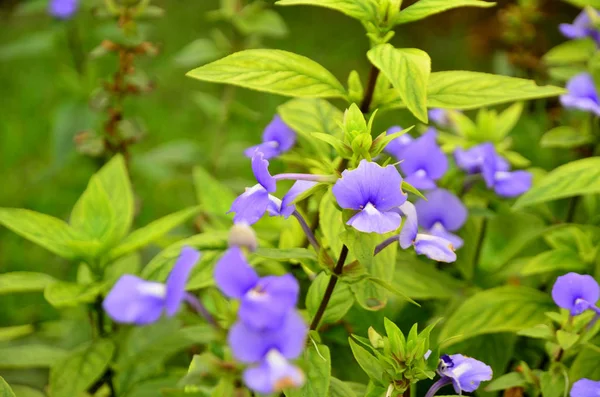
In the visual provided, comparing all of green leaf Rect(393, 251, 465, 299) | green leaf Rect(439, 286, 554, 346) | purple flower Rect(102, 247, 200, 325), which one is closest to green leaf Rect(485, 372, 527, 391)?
green leaf Rect(439, 286, 554, 346)

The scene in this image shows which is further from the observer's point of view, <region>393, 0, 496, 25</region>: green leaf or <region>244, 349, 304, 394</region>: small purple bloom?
<region>393, 0, 496, 25</region>: green leaf

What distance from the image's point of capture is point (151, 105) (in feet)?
9.39

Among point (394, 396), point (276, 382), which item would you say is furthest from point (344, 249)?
point (276, 382)

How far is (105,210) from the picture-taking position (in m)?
1.21

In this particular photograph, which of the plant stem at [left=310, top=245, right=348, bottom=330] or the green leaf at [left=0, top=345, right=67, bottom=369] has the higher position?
the plant stem at [left=310, top=245, right=348, bottom=330]

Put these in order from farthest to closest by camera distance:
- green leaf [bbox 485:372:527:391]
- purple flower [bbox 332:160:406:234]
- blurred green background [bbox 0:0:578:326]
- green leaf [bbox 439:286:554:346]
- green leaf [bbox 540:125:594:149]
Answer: blurred green background [bbox 0:0:578:326]
green leaf [bbox 540:125:594:149]
green leaf [bbox 439:286:554:346]
green leaf [bbox 485:372:527:391]
purple flower [bbox 332:160:406:234]

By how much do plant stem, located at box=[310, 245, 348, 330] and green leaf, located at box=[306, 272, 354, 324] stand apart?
0.02 m

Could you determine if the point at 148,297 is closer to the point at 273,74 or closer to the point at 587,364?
the point at 273,74

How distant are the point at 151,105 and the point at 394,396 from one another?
2175 mm

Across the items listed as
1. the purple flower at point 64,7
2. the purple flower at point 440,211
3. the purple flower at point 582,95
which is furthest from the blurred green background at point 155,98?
the purple flower at point 440,211

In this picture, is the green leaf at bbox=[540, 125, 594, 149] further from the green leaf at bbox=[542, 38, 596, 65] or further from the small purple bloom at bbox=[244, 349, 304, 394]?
the small purple bloom at bbox=[244, 349, 304, 394]

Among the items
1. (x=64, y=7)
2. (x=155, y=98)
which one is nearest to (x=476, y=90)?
(x=64, y=7)

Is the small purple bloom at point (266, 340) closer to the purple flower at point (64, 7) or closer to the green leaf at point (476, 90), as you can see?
the green leaf at point (476, 90)

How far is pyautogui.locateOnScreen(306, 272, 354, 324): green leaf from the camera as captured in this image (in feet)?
3.25
